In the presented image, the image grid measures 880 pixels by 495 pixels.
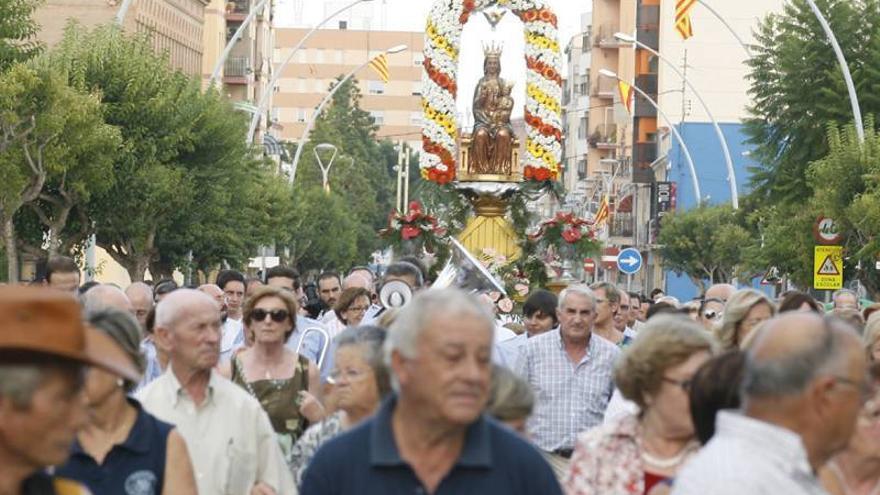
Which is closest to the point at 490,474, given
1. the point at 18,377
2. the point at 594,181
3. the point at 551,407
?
the point at 18,377

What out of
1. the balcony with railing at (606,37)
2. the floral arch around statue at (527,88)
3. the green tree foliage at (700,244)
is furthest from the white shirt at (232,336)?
the balcony with railing at (606,37)

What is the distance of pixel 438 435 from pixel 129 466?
189 centimetres

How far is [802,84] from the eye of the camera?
43.2 metres

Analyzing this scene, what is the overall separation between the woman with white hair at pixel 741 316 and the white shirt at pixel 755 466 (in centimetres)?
634

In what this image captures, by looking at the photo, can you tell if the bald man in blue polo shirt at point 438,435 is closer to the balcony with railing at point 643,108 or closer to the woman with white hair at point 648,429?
the woman with white hair at point 648,429

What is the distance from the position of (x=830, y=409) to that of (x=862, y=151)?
3403 centimetres

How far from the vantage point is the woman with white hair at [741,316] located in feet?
39.1

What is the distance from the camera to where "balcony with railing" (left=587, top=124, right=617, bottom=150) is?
139000 mm

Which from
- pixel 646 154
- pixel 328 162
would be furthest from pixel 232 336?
pixel 328 162

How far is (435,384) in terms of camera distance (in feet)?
20.2

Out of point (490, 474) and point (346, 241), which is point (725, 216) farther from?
point (490, 474)

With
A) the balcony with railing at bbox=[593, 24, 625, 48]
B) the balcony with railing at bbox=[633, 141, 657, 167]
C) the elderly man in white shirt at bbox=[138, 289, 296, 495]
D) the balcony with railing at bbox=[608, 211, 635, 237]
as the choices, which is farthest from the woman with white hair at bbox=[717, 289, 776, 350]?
the balcony with railing at bbox=[593, 24, 625, 48]

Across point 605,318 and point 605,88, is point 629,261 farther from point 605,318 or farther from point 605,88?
point 605,88

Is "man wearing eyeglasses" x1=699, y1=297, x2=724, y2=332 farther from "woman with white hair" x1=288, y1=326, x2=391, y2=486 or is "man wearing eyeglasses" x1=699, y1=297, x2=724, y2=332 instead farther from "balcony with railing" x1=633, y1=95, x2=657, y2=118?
"balcony with railing" x1=633, y1=95, x2=657, y2=118
